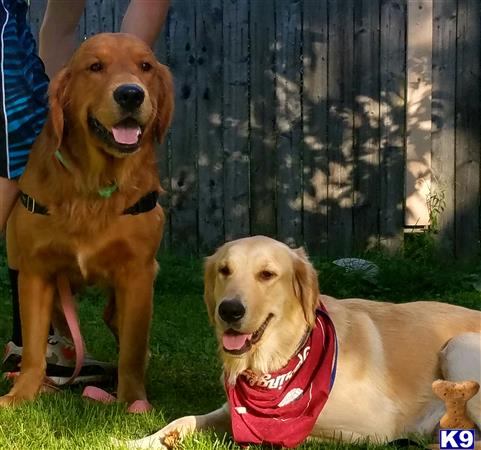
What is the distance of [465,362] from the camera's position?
3531mm

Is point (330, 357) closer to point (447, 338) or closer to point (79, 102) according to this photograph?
point (447, 338)

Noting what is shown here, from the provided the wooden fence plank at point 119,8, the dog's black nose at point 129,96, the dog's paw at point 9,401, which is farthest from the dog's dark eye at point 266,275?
the wooden fence plank at point 119,8

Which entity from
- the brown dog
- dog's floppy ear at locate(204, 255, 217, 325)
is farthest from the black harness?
dog's floppy ear at locate(204, 255, 217, 325)

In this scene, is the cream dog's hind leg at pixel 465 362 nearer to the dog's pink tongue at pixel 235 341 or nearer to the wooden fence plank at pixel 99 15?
the dog's pink tongue at pixel 235 341

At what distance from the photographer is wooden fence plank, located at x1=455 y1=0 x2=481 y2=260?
723cm

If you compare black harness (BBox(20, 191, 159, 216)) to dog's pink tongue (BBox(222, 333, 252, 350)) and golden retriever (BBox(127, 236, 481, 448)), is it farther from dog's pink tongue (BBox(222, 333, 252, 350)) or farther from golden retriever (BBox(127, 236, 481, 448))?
dog's pink tongue (BBox(222, 333, 252, 350))

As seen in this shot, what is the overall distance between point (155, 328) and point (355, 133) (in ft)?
8.82

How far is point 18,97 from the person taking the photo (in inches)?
161

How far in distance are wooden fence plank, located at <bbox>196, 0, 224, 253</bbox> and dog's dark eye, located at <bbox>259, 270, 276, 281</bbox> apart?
396cm

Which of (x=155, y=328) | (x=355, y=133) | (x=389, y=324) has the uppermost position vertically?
(x=355, y=133)

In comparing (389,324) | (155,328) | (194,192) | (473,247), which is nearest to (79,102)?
(389,324)

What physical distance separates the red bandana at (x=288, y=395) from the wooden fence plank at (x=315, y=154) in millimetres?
3875

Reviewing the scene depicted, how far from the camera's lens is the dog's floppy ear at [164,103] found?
4047mm

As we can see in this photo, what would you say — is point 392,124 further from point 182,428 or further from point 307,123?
point 182,428
